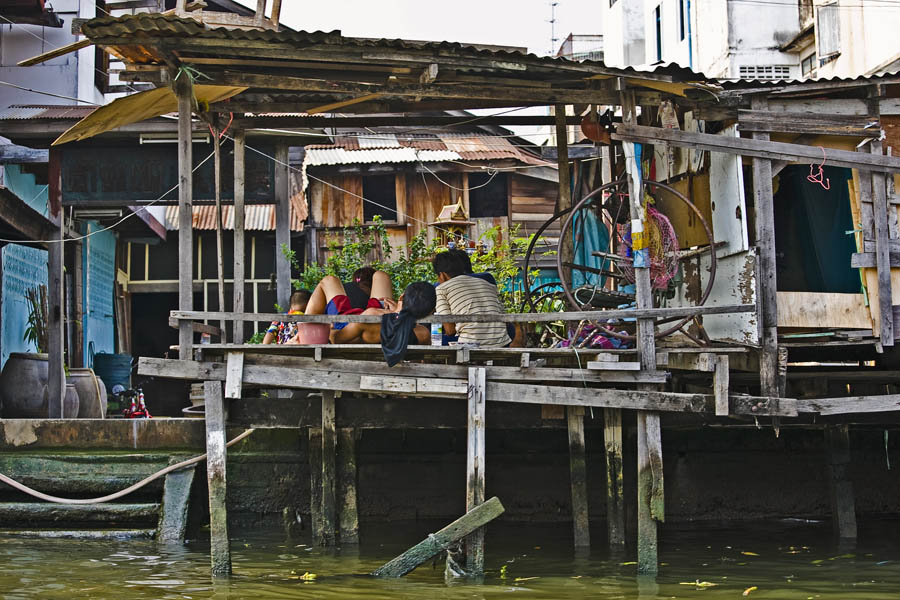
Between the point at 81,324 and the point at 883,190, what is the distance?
11054 millimetres

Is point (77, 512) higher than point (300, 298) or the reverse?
the reverse

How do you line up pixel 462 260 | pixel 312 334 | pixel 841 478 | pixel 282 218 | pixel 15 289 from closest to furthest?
pixel 312 334, pixel 462 260, pixel 841 478, pixel 282 218, pixel 15 289

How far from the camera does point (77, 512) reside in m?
9.51

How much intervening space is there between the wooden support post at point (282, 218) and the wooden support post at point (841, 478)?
5.72m

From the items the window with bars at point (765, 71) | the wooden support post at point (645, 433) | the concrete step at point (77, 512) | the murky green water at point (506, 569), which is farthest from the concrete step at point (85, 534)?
the window with bars at point (765, 71)

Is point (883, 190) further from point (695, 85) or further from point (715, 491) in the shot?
point (715, 491)

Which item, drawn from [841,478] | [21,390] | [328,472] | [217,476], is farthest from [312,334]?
[21,390]

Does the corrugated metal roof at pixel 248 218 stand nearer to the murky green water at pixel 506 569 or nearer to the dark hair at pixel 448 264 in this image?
the murky green water at pixel 506 569

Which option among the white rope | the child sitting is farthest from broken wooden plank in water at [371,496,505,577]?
the white rope

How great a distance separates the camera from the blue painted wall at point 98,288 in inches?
599

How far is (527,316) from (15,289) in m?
7.88

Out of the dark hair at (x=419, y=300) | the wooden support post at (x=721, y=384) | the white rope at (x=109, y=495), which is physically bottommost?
the white rope at (x=109, y=495)

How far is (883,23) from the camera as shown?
15.3 meters

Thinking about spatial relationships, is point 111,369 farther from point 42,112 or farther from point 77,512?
point 77,512
